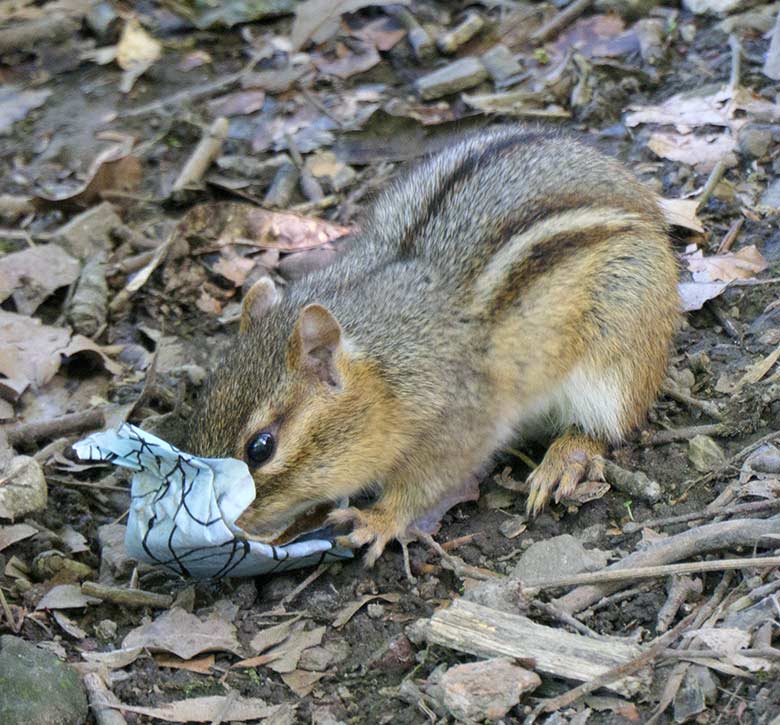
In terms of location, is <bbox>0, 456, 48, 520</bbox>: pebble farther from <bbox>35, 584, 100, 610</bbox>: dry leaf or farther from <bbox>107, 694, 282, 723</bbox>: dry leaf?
<bbox>107, 694, 282, 723</bbox>: dry leaf

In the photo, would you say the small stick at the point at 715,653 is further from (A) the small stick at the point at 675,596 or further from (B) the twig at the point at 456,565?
(B) the twig at the point at 456,565

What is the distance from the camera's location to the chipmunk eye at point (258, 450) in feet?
14.3

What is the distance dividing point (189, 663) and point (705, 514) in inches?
80.7

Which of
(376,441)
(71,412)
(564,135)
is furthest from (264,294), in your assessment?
(564,135)

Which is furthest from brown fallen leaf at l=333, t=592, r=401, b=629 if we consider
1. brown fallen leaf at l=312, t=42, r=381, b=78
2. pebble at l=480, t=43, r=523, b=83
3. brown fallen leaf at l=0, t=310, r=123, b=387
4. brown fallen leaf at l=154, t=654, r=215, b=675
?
brown fallen leaf at l=312, t=42, r=381, b=78

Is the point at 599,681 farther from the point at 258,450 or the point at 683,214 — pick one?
the point at 683,214

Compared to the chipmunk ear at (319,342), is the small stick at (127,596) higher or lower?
lower

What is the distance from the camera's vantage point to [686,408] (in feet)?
17.0

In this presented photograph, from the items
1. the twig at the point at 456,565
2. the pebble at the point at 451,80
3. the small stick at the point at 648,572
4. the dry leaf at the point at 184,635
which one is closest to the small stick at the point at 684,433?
the small stick at the point at 648,572

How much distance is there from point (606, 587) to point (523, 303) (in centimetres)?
133

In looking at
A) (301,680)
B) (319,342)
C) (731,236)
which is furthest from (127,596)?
(731,236)

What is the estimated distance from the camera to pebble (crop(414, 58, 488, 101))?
777 cm

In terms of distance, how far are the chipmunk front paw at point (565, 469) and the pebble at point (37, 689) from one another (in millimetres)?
2014

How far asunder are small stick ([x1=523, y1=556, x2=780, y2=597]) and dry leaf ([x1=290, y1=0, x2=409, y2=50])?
217 inches
